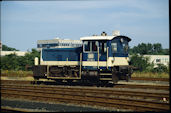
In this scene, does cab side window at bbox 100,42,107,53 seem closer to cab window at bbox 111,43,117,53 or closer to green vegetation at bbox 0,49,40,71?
cab window at bbox 111,43,117,53

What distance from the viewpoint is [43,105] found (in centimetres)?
1000

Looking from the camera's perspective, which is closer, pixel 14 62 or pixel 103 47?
pixel 103 47

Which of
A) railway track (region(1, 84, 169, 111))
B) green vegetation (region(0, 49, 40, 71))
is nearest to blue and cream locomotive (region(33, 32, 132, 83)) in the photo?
railway track (region(1, 84, 169, 111))

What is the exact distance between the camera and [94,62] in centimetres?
1564

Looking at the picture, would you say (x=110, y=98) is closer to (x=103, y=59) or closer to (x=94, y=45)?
(x=103, y=59)

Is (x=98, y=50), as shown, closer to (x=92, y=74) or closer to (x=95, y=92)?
(x=92, y=74)

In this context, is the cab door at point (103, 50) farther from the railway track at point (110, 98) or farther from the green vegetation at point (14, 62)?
the green vegetation at point (14, 62)

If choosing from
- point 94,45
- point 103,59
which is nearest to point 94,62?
point 103,59

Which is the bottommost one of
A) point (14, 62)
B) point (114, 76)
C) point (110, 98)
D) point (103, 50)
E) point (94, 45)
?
point (110, 98)

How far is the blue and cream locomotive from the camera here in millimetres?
15391

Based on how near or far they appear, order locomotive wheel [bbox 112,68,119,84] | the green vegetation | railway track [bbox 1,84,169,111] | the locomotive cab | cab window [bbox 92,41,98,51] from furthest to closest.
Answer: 1. the green vegetation
2. cab window [bbox 92,41,98,51]
3. the locomotive cab
4. locomotive wheel [bbox 112,68,119,84]
5. railway track [bbox 1,84,169,111]

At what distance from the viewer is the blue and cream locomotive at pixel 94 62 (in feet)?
50.5

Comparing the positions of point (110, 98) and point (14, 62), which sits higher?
point (14, 62)

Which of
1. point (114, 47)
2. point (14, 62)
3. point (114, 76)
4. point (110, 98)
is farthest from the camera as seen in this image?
point (14, 62)
